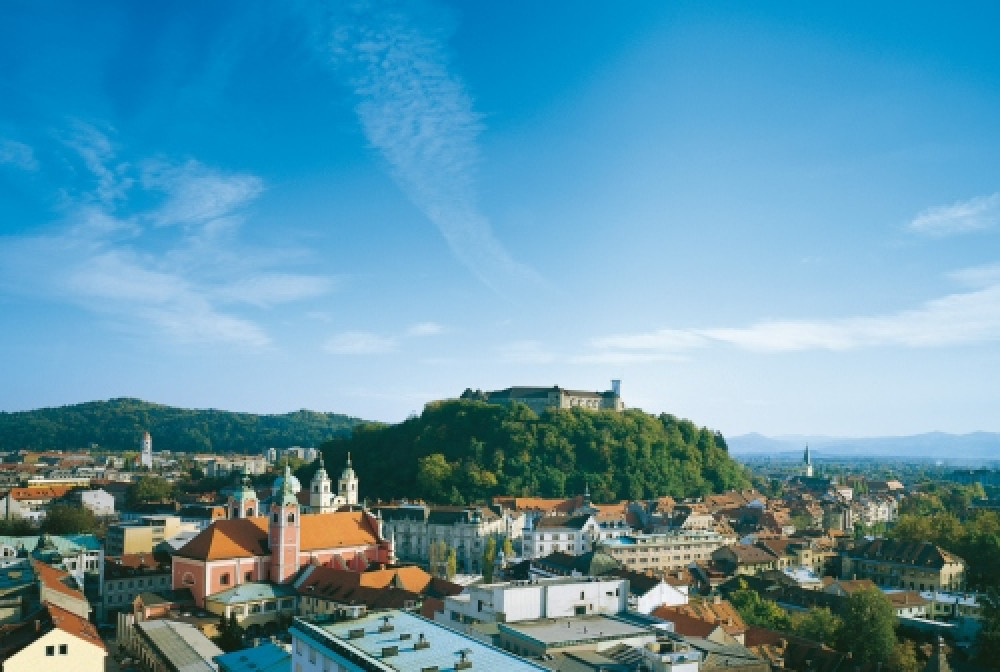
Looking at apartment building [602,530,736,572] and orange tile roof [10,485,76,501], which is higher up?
orange tile roof [10,485,76,501]

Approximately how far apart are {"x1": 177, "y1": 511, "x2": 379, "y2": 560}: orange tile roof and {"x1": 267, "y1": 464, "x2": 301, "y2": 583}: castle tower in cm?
85

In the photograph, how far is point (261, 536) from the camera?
52094 mm

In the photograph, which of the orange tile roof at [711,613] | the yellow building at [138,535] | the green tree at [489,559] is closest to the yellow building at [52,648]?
the orange tile roof at [711,613]

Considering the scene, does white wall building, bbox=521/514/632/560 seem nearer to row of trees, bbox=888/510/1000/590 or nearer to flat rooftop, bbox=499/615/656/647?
row of trees, bbox=888/510/1000/590

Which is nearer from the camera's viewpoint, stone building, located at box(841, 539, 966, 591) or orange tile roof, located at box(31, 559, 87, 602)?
orange tile roof, located at box(31, 559, 87, 602)

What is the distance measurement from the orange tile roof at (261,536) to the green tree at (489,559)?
7791 mm

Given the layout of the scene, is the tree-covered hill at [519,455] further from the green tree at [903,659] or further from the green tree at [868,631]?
the green tree at [903,659]

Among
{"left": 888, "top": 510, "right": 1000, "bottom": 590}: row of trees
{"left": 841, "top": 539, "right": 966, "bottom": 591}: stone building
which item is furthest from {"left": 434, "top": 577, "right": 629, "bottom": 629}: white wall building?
{"left": 888, "top": 510, "right": 1000, "bottom": 590}: row of trees

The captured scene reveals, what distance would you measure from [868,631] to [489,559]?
29.0 meters

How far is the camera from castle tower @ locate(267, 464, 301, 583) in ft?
167

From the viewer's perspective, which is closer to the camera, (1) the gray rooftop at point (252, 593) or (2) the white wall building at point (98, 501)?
(1) the gray rooftop at point (252, 593)

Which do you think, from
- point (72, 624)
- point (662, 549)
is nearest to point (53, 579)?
point (72, 624)

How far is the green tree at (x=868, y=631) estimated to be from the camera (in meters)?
38.7

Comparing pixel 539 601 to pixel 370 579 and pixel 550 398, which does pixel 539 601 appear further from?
pixel 550 398
